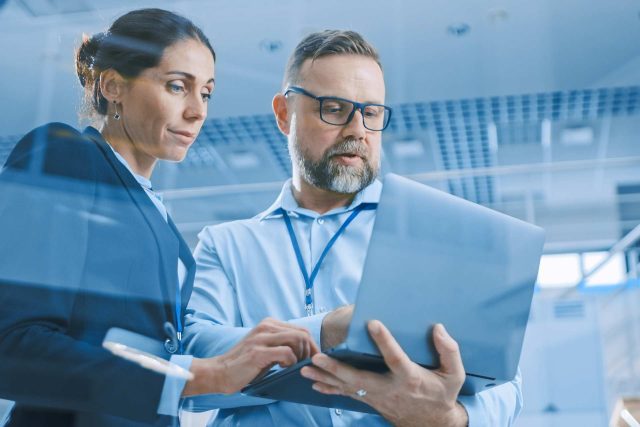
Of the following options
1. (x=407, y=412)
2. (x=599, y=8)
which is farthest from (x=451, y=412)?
(x=599, y=8)

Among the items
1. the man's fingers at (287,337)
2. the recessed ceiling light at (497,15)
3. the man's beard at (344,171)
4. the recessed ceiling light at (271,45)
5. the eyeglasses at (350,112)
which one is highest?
the recessed ceiling light at (497,15)

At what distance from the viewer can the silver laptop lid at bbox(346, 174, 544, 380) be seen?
0.77m

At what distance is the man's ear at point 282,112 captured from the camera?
1245 millimetres

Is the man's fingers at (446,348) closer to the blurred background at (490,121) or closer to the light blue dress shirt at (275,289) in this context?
the light blue dress shirt at (275,289)

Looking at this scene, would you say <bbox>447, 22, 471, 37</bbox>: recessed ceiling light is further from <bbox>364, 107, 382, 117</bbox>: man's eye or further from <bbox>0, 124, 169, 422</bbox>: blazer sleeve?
<bbox>0, 124, 169, 422</bbox>: blazer sleeve

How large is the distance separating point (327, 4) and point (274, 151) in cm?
44

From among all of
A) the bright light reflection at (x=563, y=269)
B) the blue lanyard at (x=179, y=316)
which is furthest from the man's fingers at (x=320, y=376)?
the bright light reflection at (x=563, y=269)

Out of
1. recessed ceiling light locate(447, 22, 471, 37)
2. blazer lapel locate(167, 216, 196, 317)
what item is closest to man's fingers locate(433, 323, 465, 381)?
blazer lapel locate(167, 216, 196, 317)

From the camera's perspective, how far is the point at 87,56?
1.06 meters

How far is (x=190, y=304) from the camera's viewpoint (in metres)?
1.04

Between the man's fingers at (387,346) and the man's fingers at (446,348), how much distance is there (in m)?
0.04

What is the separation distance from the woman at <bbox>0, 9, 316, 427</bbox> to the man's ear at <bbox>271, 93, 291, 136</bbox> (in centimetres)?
22

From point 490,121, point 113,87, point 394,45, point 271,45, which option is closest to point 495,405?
point 113,87

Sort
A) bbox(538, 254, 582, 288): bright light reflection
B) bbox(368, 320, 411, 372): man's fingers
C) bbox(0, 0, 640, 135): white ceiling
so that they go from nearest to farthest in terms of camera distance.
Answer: bbox(368, 320, 411, 372): man's fingers < bbox(0, 0, 640, 135): white ceiling < bbox(538, 254, 582, 288): bright light reflection
